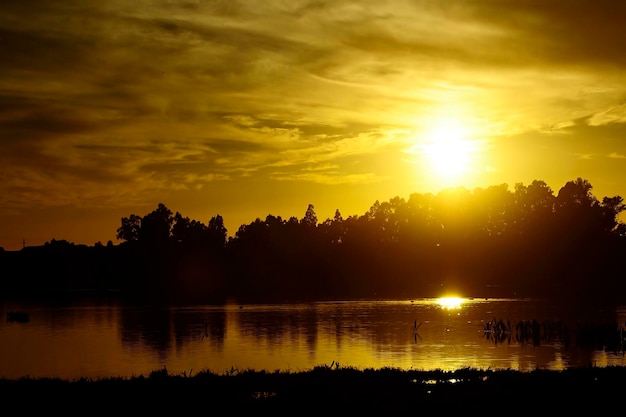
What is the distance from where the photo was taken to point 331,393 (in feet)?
98.9

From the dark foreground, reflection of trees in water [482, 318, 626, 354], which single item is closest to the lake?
reflection of trees in water [482, 318, 626, 354]

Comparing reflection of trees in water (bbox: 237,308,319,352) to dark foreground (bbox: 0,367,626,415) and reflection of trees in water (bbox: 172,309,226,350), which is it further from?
dark foreground (bbox: 0,367,626,415)

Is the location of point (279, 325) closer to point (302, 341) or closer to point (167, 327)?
point (167, 327)

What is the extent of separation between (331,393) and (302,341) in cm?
4319

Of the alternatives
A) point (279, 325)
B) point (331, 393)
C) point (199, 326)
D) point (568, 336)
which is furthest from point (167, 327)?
point (331, 393)

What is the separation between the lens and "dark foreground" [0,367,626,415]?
27844mm

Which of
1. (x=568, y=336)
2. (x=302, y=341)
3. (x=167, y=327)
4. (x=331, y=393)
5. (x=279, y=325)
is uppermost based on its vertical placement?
(x=331, y=393)

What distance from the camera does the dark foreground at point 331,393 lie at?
27844mm

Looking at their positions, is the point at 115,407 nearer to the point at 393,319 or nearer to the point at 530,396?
the point at 530,396

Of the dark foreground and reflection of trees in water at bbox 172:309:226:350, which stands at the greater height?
the dark foreground

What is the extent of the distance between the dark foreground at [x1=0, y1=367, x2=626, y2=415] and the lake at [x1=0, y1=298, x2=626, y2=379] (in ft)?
39.4

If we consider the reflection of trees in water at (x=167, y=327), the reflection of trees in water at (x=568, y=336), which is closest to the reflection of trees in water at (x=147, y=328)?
the reflection of trees in water at (x=167, y=327)

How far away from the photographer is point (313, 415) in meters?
26.8

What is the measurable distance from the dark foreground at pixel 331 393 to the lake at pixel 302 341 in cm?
1201
